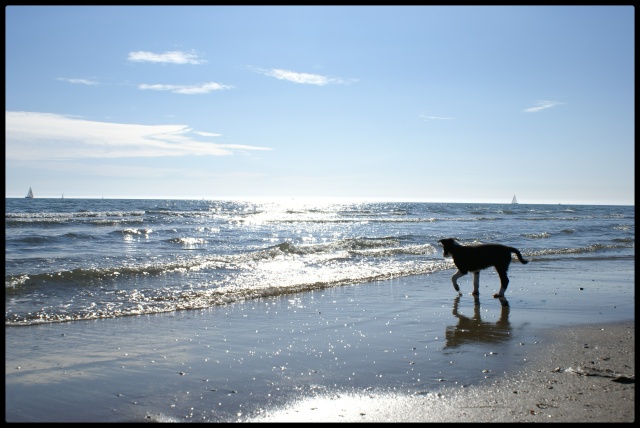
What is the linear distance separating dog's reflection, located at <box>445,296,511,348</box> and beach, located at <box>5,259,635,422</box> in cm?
3

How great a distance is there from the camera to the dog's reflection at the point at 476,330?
6883mm

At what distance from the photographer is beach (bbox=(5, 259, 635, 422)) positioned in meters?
4.44

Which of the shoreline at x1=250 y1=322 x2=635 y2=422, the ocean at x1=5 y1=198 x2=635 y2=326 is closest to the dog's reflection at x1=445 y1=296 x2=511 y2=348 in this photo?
the shoreline at x1=250 y1=322 x2=635 y2=422

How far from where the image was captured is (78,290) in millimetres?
10477

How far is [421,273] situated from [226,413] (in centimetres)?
1009

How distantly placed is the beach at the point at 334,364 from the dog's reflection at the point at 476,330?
0.03 m

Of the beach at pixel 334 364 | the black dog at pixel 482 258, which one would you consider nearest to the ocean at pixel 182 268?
the beach at pixel 334 364

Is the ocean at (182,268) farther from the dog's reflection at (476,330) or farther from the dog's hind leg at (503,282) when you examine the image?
the dog's reflection at (476,330)

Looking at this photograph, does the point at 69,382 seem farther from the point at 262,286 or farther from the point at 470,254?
the point at 470,254

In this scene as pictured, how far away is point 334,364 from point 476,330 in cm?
262

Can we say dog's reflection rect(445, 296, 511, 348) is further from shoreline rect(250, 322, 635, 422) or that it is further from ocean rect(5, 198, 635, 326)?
ocean rect(5, 198, 635, 326)

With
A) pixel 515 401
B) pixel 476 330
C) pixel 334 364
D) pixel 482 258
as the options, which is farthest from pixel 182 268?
pixel 515 401

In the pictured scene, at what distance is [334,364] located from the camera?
5750 millimetres

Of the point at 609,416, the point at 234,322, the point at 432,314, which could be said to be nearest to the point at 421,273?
the point at 432,314
